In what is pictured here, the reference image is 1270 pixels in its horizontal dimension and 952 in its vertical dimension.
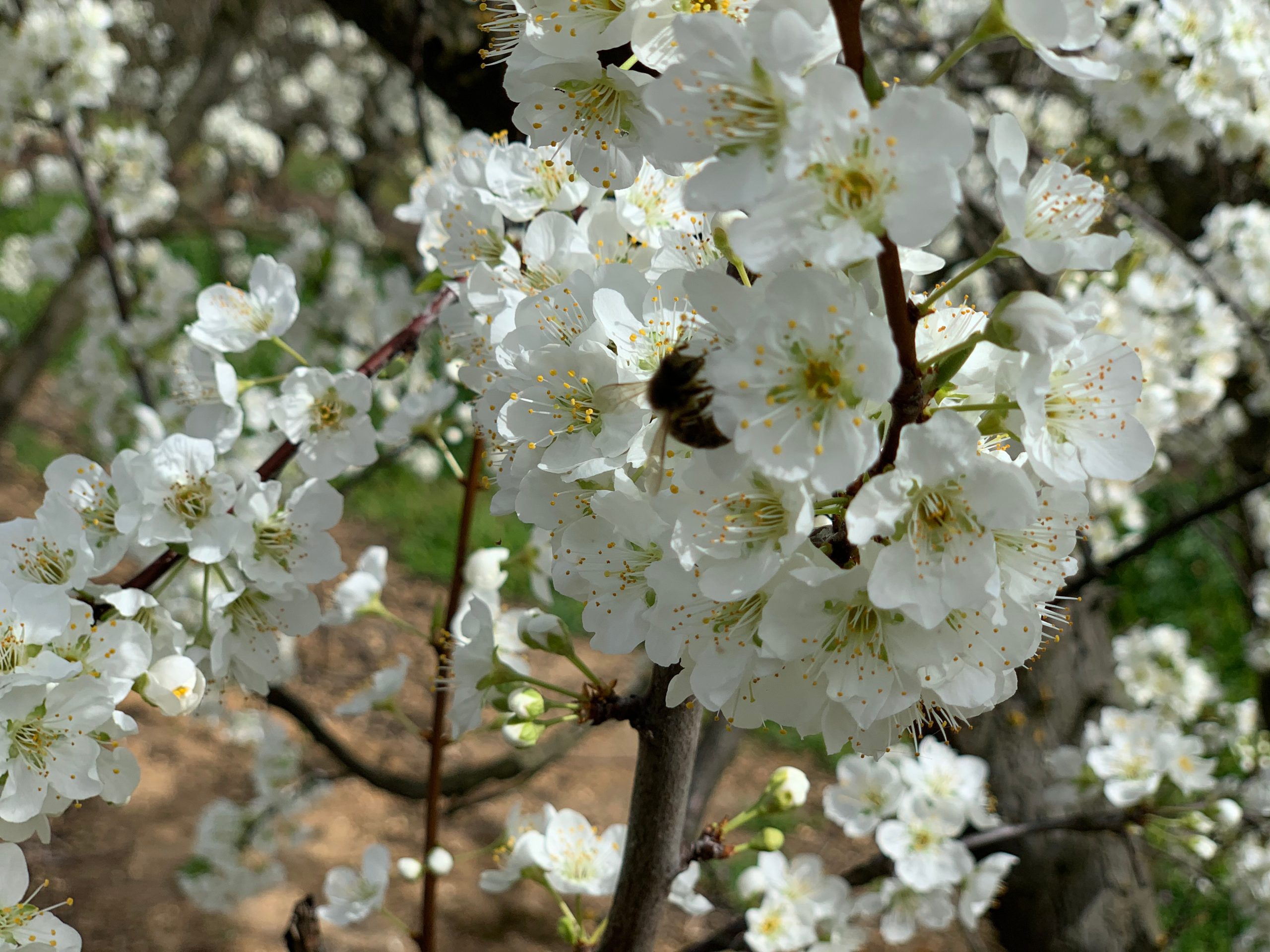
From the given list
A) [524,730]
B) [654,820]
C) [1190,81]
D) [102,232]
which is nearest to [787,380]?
[654,820]

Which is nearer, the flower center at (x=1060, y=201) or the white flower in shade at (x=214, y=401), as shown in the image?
the flower center at (x=1060, y=201)

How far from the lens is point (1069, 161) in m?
3.32

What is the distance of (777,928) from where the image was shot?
5.65 ft

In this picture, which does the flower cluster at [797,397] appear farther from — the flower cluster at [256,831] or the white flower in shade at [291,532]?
the flower cluster at [256,831]

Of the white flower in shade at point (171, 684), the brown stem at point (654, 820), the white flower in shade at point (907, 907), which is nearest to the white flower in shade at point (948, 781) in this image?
the white flower in shade at point (907, 907)

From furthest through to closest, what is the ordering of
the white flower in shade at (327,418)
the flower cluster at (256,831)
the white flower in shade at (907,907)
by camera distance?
the flower cluster at (256,831)
the white flower in shade at (907,907)
the white flower in shade at (327,418)

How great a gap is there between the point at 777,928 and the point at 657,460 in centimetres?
126

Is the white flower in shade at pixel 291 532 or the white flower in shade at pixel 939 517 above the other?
the white flower in shade at pixel 939 517

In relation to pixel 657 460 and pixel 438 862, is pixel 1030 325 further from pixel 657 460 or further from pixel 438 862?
pixel 438 862

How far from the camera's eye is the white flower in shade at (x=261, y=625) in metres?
1.34

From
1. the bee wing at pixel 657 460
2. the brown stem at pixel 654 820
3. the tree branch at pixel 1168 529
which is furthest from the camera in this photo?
the tree branch at pixel 1168 529

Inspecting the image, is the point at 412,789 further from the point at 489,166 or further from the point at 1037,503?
the point at 1037,503

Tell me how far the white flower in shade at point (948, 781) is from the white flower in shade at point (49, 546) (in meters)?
1.53

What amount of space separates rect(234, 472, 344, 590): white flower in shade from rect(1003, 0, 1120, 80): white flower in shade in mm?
1010
